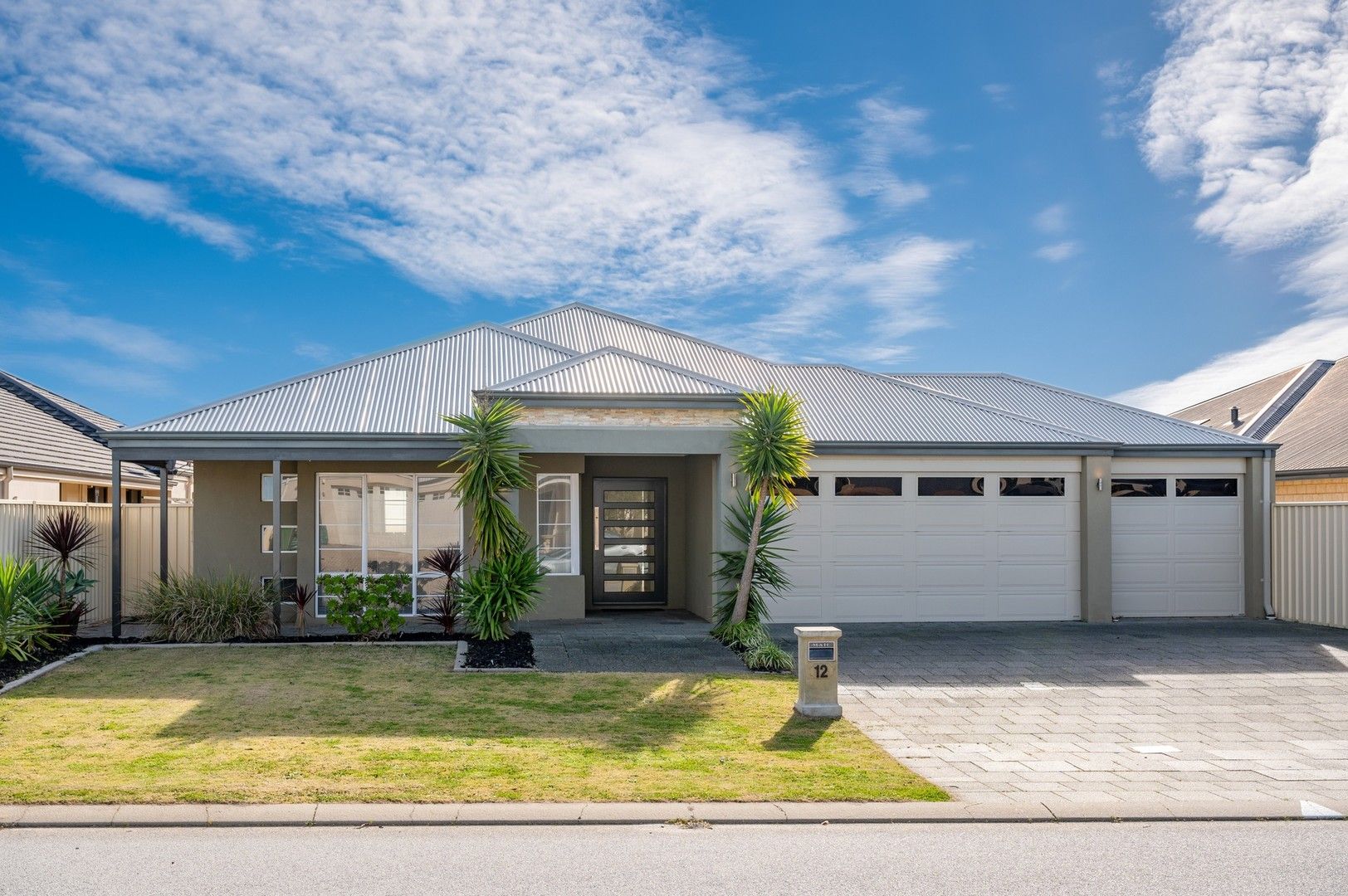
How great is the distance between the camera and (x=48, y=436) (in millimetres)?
21375

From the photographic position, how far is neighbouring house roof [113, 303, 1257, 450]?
14.5m

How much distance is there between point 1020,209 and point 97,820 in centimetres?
1773

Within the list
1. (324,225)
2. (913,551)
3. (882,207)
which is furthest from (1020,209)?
(324,225)

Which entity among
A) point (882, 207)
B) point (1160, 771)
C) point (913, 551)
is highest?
point (882, 207)

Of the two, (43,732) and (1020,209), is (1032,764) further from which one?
(1020,209)

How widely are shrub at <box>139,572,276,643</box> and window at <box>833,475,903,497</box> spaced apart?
9021mm

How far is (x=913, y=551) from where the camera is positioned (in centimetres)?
1628

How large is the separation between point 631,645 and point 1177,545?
10188 mm

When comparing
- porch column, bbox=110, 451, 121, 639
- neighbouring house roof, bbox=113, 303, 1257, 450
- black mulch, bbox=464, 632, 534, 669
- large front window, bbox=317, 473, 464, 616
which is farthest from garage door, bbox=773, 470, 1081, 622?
porch column, bbox=110, 451, 121, 639

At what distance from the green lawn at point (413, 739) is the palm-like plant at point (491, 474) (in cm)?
228

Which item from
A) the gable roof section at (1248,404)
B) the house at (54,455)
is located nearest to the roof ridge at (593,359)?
the house at (54,455)

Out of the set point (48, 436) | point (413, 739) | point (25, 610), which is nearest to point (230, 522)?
point (25, 610)

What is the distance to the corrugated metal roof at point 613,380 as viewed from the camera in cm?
1416

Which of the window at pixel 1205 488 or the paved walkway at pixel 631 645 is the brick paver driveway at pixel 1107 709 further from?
the window at pixel 1205 488
